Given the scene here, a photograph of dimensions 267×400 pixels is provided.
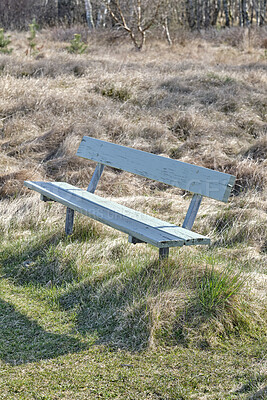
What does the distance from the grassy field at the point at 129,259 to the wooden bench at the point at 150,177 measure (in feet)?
0.82

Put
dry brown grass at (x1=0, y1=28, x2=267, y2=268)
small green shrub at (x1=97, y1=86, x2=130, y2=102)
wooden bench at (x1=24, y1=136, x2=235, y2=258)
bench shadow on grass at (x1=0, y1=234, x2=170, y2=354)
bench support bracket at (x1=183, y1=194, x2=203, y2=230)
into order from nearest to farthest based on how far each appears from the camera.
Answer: bench shadow on grass at (x1=0, y1=234, x2=170, y2=354)
wooden bench at (x1=24, y1=136, x2=235, y2=258)
bench support bracket at (x1=183, y1=194, x2=203, y2=230)
dry brown grass at (x1=0, y1=28, x2=267, y2=268)
small green shrub at (x1=97, y1=86, x2=130, y2=102)

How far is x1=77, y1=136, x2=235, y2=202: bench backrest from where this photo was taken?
3.61 m

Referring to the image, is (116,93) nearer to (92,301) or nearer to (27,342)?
(92,301)

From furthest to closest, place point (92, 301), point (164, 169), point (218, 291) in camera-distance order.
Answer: point (164, 169) → point (92, 301) → point (218, 291)

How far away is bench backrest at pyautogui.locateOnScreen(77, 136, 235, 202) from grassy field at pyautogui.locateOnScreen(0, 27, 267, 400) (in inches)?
22.1

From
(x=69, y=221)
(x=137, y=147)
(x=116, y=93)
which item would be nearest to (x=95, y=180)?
(x=69, y=221)

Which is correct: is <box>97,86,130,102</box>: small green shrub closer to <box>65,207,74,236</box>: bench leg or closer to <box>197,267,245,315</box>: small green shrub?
<box>65,207,74,236</box>: bench leg

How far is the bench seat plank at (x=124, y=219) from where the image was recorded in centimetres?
338

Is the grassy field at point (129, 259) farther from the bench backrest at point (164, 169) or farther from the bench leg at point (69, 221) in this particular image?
the bench backrest at point (164, 169)

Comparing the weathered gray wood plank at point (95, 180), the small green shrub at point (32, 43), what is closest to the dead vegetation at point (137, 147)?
the weathered gray wood plank at point (95, 180)

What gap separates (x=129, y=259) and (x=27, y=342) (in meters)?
1.13

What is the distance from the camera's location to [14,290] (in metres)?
3.76

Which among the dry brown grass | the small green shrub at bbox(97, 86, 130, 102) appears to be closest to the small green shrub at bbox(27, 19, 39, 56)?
the dry brown grass

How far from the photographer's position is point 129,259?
388cm
